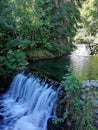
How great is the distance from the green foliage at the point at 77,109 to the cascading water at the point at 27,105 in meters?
1.38

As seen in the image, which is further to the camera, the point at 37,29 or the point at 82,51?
the point at 82,51

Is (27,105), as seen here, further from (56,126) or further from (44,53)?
(44,53)

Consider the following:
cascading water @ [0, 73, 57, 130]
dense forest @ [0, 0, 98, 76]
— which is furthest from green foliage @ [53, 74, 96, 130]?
dense forest @ [0, 0, 98, 76]

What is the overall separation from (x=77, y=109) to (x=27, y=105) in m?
3.50

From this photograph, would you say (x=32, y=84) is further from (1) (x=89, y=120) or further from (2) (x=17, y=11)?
(2) (x=17, y=11)

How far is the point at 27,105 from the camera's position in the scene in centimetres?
973

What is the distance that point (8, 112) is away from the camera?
9.40m

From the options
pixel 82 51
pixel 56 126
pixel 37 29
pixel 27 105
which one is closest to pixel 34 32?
pixel 37 29

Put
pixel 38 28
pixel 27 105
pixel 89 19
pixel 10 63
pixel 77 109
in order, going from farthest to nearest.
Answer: pixel 89 19 < pixel 38 28 < pixel 10 63 < pixel 27 105 < pixel 77 109

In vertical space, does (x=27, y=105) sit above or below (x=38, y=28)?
below

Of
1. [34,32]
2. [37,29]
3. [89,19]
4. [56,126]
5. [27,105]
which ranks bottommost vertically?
[56,126]

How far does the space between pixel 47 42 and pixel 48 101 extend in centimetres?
985

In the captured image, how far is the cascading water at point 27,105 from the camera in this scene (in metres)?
8.50

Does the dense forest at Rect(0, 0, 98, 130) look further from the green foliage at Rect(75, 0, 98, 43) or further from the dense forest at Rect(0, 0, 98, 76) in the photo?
the green foliage at Rect(75, 0, 98, 43)
